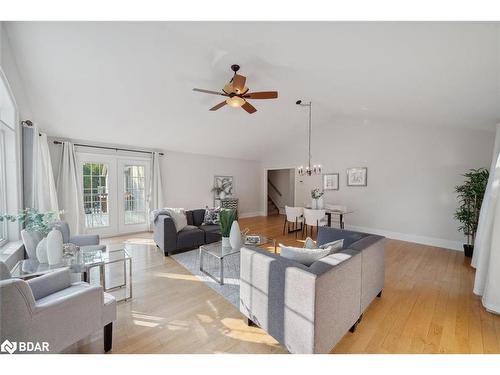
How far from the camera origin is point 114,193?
5172 millimetres

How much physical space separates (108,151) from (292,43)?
4677 mm

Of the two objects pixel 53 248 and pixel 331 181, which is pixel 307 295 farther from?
pixel 331 181

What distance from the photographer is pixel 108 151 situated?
5012mm

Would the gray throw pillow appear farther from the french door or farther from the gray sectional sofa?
the french door

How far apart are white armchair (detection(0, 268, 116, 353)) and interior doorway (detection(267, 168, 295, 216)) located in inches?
312

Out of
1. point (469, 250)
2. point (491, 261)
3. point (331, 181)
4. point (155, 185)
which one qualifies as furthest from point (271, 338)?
point (331, 181)

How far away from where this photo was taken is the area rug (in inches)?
100

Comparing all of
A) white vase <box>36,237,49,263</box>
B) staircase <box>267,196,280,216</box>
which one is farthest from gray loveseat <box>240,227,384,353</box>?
staircase <box>267,196,280,216</box>

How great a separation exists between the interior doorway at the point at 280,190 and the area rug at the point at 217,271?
5.88 metres

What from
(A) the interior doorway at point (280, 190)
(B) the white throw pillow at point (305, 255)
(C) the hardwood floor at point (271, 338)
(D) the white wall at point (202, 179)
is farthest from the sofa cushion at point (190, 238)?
(A) the interior doorway at point (280, 190)

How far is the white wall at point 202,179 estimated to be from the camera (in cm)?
611

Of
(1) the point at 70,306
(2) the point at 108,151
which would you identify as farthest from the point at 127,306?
(2) the point at 108,151

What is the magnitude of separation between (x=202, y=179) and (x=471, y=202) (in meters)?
6.32
